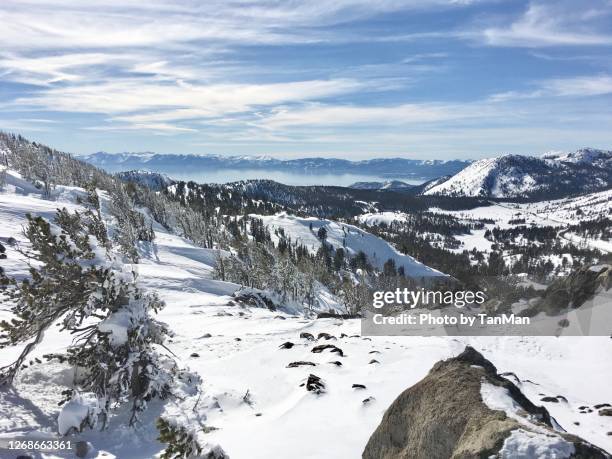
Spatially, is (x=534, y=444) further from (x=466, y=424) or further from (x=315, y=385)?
(x=315, y=385)

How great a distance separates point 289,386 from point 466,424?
36.3 feet

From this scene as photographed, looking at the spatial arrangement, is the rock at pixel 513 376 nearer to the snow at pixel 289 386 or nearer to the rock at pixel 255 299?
the snow at pixel 289 386

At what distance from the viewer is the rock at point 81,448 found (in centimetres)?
1044

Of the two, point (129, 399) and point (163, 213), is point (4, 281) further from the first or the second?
point (163, 213)

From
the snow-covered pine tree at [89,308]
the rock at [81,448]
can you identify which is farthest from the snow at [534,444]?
the snow-covered pine tree at [89,308]

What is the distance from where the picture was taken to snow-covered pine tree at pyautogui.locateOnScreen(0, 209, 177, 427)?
500 inches

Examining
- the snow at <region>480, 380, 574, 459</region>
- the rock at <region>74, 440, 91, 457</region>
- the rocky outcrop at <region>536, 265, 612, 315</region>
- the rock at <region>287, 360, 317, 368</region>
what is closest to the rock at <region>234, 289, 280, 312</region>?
the rock at <region>287, 360, 317, 368</region>

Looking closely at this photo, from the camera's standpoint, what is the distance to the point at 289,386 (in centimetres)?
1664

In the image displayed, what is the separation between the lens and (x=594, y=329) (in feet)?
111

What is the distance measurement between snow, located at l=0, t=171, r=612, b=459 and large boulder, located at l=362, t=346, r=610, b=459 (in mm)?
244

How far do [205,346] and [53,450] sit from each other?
14933 millimetres

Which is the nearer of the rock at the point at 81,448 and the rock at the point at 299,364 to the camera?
the rock at the point at 81,448

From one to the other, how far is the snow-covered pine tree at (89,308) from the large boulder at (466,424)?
8.69 meters

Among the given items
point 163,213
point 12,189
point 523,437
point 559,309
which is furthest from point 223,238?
point 523,437
